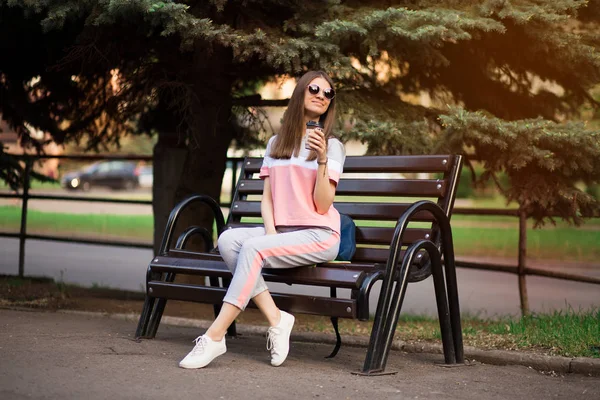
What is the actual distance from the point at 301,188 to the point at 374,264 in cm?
57

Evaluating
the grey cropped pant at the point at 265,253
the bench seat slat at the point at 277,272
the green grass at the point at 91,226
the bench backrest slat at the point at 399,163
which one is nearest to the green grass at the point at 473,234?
the green grass at the point at 91,226

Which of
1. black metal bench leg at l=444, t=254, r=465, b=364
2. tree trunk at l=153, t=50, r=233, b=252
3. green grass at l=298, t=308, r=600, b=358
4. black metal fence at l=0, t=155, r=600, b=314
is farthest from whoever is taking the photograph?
black metal fence at l=0, t=155, r=600, b=314

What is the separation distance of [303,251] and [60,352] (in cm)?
141

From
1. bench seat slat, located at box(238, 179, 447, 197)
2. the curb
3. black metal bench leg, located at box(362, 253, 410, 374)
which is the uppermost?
bench seat slat, located at box(238, 179, 447, 197)

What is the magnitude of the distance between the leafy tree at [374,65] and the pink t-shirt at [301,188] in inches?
47.0

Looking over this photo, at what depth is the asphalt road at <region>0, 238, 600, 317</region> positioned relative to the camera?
1120 centimetres

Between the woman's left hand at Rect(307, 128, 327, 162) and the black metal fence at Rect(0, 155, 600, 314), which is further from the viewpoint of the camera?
the black metal fence at Rect(0, 155, 600, 314)

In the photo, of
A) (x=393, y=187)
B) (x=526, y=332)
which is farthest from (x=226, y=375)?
(x=526, y=332)

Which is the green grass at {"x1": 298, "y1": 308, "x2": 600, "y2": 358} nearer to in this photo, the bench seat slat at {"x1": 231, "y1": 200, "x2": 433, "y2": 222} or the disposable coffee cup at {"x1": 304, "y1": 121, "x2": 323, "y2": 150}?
the bench seat slat at {"x1": 231, "y1": 200, "x2": 433, "y2": 222}

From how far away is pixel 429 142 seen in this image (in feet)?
21.7

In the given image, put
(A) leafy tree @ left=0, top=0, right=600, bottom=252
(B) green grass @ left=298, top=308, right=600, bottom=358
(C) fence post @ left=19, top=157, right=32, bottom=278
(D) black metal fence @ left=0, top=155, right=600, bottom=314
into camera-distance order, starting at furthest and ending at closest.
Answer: (C) fence post @ left=19, top=157, right=32, bottom=278
(D) black metal fence @ left=0, top=155, right=600, bottom=314
(A) leafy tree @ left=0, top=0, right=600, bottom=252
(B) green grass @ left=298, top=308, right=600, bottom=358

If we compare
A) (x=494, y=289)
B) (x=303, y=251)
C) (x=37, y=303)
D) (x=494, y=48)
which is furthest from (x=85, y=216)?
(x=303, y=251)

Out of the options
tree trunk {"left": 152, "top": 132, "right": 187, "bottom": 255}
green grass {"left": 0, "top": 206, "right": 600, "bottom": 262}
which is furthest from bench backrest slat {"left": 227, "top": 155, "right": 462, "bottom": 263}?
green grass {"left": 0, "top": 206, "right": 600, "bottom": 262}

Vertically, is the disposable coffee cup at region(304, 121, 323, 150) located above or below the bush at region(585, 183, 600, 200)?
above
